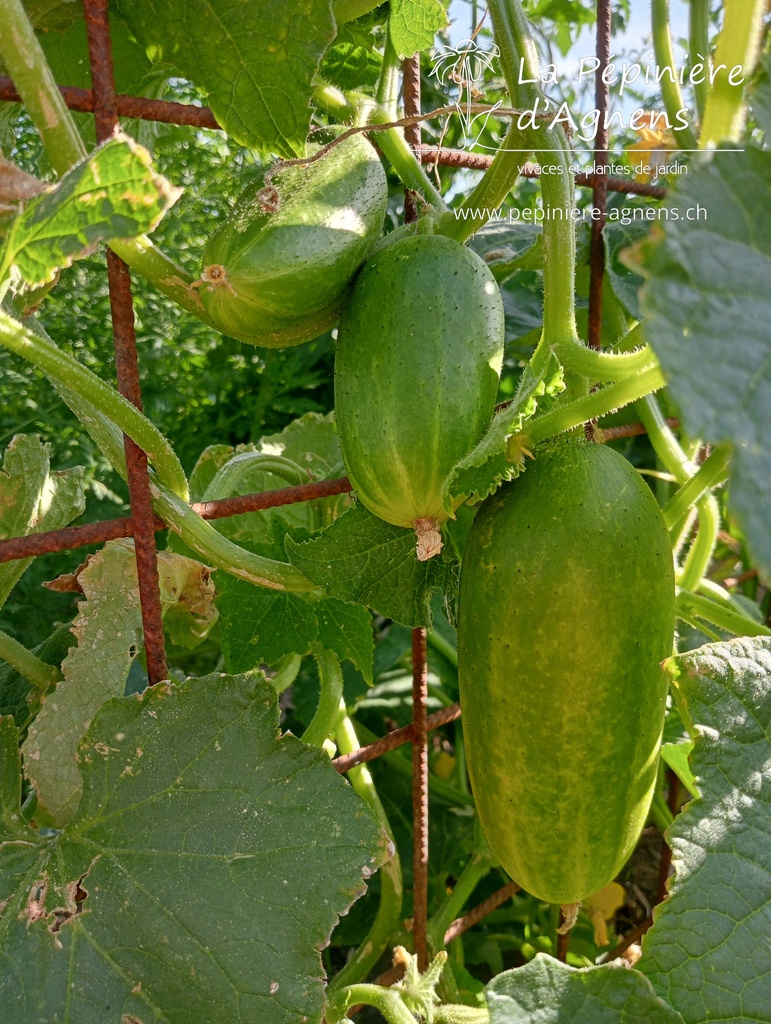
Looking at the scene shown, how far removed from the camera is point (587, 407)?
0.78 meters

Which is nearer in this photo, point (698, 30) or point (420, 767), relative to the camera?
point (420, 767)

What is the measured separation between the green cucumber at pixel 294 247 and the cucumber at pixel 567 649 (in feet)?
0.82

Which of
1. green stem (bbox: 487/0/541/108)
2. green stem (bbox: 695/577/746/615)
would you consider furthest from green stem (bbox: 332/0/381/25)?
green stem (bbox: 695/577/746/615)

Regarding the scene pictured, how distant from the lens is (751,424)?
500 millimetres

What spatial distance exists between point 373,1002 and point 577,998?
0.25 metres

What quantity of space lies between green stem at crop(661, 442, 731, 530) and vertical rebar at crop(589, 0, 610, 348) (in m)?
0.25

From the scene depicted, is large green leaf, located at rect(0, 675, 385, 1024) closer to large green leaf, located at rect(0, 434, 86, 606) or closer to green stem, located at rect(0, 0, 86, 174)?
large green leaf, located at rect(0, 434, 86, 606)

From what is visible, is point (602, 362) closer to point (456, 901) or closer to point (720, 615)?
point (720, 615)

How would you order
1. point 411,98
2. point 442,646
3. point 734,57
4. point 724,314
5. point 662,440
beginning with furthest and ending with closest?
point 442,646, point 662,440, point 411,98, point 734,57, point 724,314

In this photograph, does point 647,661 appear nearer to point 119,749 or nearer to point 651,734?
point 651,734

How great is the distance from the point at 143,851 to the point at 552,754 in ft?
1.18

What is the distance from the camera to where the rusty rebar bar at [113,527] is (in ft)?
2.26

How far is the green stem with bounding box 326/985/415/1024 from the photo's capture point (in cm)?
90

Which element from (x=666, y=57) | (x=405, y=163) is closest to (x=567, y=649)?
(x=405, y=163)
